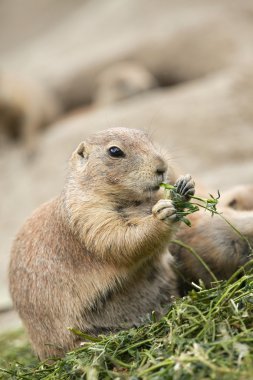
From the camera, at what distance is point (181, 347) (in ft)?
12.8

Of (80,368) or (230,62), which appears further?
(230,62)

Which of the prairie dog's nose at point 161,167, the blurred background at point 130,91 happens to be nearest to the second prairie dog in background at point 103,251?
the prairie dog's nose at point 161,167

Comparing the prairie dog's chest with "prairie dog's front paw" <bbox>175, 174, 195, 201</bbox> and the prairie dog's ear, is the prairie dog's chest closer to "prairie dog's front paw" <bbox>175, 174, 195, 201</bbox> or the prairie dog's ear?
"prairie dog's front paw" <bbox>175, 174, 195, 201</bbox>

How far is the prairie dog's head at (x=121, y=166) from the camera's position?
15.9ft

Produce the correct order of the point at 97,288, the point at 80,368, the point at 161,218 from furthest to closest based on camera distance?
the point at 97,288, the point at 161,218, the point at 80,368

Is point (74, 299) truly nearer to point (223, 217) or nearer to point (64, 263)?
point (64, 263)

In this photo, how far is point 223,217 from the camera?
16.4 feet

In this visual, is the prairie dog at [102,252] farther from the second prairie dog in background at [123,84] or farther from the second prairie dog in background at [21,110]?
the second prairie dog in background at [21,110]

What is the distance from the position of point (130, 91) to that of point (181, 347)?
505 inches

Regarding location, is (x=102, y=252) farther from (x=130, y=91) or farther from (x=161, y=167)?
(x=130, y=91)

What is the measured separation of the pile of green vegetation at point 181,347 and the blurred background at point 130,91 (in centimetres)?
403

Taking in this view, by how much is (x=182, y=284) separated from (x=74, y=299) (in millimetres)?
888

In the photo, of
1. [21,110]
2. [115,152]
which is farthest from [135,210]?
[21,110]

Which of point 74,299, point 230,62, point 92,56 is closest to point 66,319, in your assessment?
point 74,299
